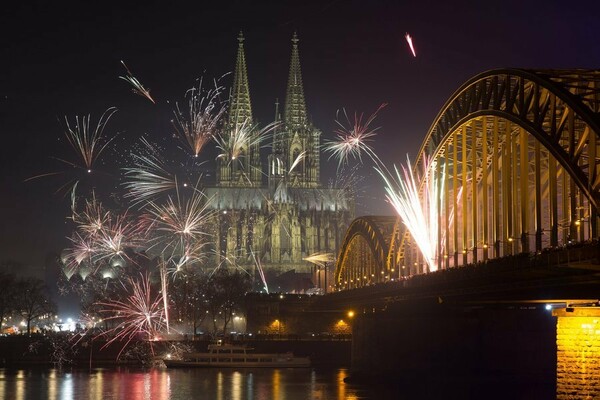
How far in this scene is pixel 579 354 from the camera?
39.2 m

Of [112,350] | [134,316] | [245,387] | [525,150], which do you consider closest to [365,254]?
[245,387]

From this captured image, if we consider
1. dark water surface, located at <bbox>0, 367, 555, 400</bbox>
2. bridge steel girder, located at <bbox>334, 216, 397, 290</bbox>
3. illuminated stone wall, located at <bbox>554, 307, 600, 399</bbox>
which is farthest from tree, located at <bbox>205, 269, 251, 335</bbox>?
illuminated stone wall, located at <bbox>554, 307, 600, 399</bbox>

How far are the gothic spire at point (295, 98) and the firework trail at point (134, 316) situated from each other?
53.4 m

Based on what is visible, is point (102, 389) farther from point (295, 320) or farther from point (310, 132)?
point (310, 132)

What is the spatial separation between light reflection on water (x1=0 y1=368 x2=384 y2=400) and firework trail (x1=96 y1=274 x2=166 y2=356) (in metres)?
6.26

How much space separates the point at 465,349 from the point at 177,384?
20.2 m

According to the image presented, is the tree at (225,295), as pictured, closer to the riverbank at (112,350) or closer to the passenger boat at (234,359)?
the riverbank at (112,350)

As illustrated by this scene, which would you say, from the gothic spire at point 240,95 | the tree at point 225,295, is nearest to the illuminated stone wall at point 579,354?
the tree at point 225,295

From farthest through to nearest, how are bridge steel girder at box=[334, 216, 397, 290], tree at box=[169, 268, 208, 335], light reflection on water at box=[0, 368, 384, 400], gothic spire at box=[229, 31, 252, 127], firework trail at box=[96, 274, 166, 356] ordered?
gothic spire at box=[229, 31, 252, 127], tree at box=[169, 268, 208, 335], firework trail at box=[96, 274, 166, 356], bridge steel girder at box=[334, 216, 397, 290], light reflection on water at box=[0, 368, 384, 400]

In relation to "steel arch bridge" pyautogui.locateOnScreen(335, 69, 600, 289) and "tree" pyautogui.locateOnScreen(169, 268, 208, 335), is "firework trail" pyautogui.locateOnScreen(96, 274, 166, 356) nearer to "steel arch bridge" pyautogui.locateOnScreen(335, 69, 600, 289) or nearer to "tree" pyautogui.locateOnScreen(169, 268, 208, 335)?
"tree" pyautogui.locateOnScreen(169, 268, 208, 335)

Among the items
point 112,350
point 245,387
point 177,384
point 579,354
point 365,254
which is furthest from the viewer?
point 112,350

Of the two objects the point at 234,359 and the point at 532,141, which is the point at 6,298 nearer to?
the point at 234,359

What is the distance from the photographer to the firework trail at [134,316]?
103812mm

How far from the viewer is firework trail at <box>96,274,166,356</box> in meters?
104
